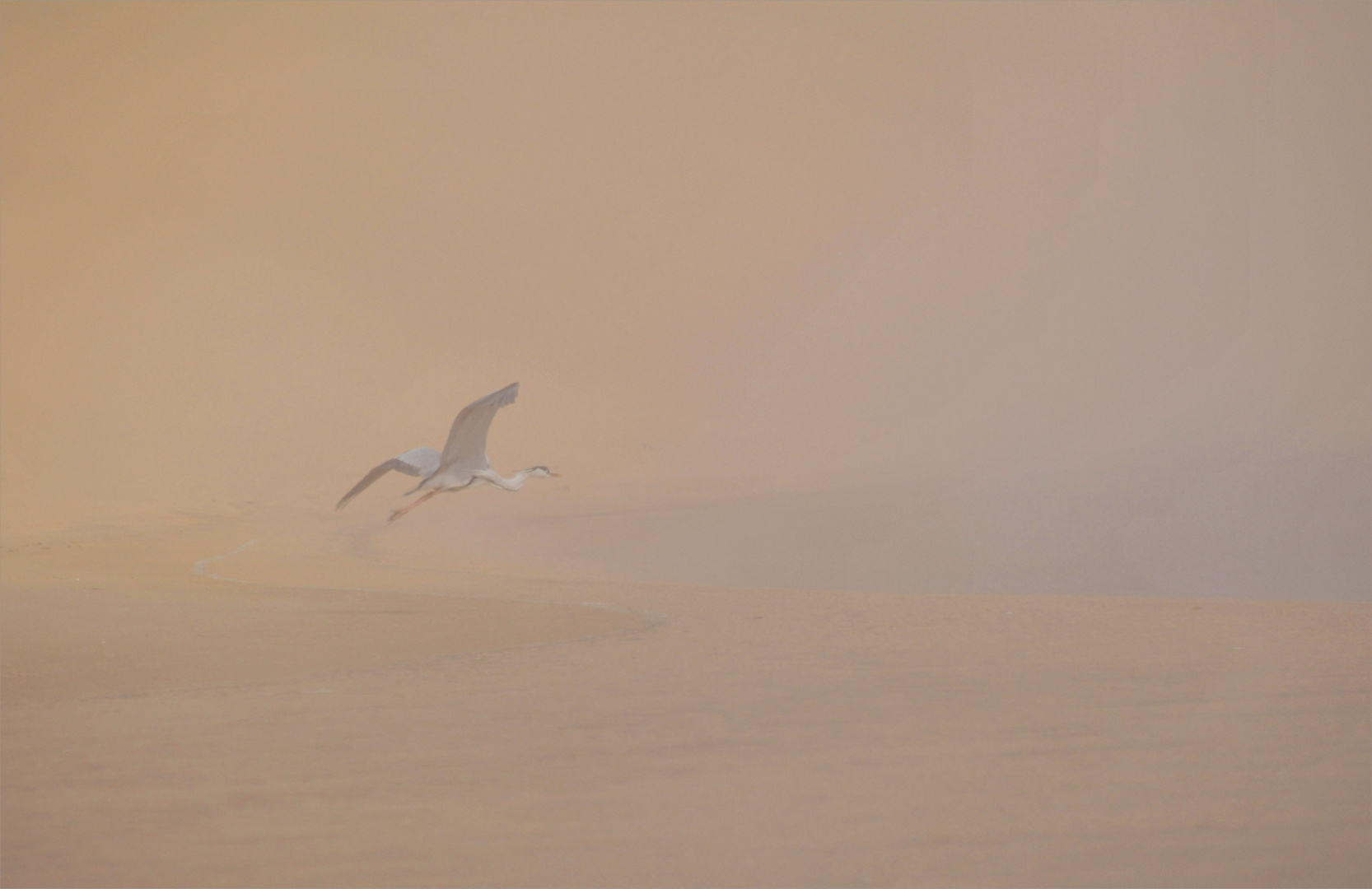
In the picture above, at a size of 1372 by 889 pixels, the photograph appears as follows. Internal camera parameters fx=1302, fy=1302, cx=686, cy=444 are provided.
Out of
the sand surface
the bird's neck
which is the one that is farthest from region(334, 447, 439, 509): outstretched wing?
the sand surface

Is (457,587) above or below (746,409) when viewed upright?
below

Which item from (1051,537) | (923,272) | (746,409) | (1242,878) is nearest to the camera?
(1242,878)

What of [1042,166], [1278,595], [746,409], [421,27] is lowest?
[1278,595]

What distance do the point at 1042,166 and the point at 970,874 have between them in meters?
33.6

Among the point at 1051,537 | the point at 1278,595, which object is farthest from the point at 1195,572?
the point at 1051,537

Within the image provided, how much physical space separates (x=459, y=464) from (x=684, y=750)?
3724 millimetres

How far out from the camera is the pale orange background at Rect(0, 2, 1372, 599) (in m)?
27.9

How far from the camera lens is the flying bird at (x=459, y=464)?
7.79 meters

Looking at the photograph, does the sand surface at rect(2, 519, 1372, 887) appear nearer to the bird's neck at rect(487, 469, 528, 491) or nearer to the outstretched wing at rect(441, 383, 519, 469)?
the bird's neck at rect(487, 469, 528, 491)

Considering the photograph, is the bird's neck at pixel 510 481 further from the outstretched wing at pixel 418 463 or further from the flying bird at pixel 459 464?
the outstretched wing at pixel 418 463

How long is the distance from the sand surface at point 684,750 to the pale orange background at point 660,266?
1497 cm

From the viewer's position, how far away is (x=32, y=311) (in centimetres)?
3244

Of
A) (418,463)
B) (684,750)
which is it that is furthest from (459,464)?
(684,750)

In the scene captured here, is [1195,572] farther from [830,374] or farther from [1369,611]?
[830,374]
